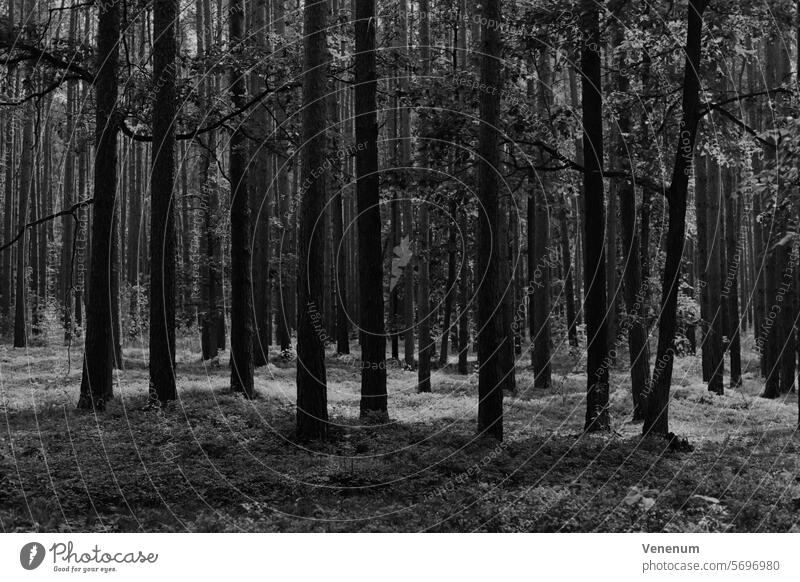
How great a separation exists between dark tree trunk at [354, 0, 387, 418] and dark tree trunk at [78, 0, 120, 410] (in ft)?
15.7

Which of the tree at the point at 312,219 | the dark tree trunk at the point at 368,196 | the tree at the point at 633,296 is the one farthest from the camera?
the tree at the point at 633,296

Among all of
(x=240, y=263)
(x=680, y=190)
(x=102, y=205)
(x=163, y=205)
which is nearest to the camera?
(x=680, y=190)

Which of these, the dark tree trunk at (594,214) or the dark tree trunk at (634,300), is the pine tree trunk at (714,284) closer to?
the dark tree trunk at (634,300)

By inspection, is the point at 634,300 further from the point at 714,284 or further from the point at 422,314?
the point at 714,284

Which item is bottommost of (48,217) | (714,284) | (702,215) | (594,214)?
(714,284)

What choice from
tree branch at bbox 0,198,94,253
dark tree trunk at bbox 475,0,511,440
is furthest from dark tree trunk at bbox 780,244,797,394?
tree branch at bbox 0,198,94,253

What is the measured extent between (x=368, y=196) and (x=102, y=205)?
5.25 meters

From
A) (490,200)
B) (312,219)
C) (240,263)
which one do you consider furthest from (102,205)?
(490,200)

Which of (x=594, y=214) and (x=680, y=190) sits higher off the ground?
(x=680, y=190)

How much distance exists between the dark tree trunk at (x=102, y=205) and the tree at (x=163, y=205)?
2.59 feet

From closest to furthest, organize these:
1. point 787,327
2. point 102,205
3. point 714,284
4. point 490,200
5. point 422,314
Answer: point 490,200
point 102,205
point 422,314
point 787,327
point 714,284

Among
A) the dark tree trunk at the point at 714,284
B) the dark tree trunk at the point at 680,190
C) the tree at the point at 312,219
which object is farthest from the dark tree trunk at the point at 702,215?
the tree at the point at 312,219

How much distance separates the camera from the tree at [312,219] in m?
12.7

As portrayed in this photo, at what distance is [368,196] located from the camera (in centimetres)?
1569
